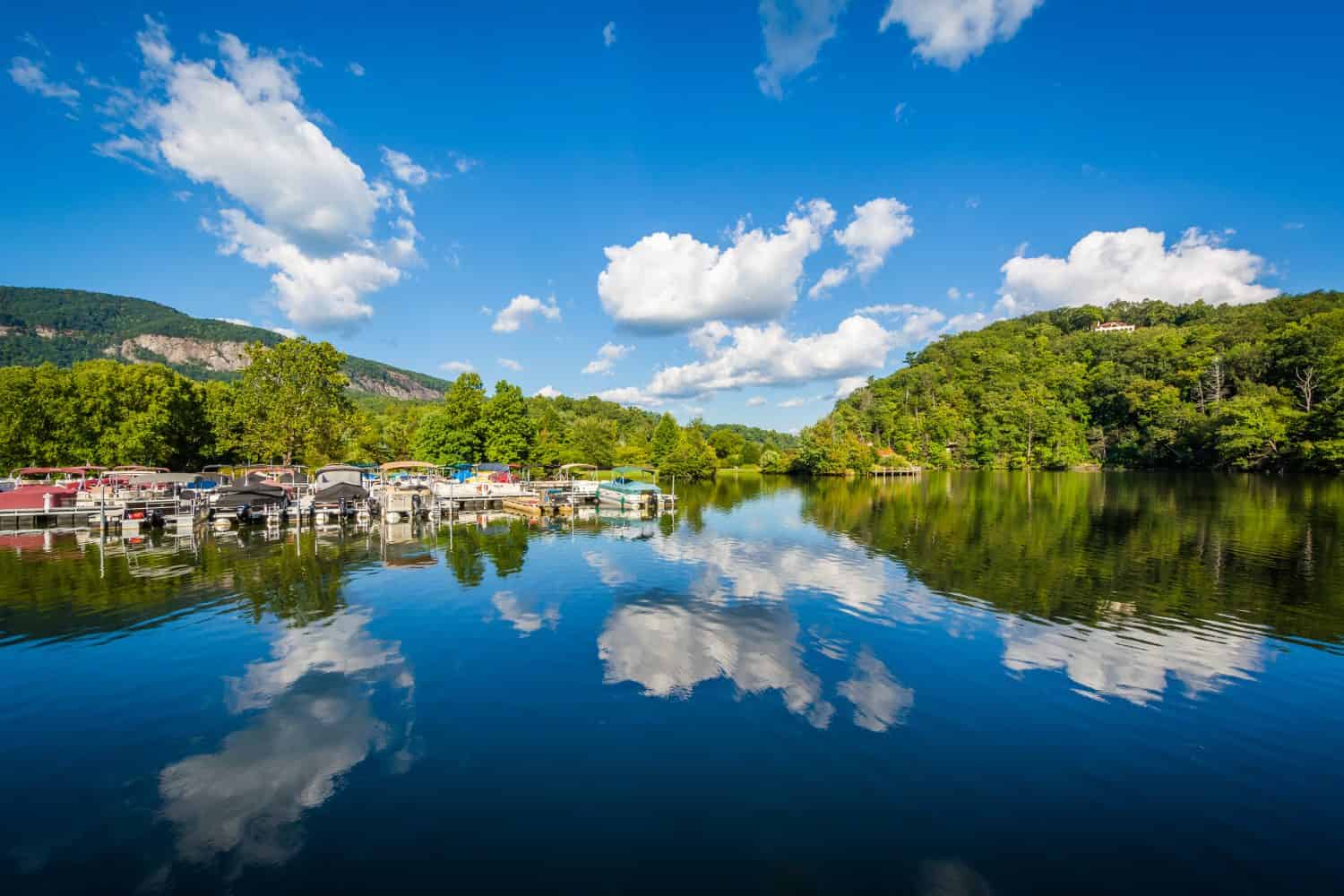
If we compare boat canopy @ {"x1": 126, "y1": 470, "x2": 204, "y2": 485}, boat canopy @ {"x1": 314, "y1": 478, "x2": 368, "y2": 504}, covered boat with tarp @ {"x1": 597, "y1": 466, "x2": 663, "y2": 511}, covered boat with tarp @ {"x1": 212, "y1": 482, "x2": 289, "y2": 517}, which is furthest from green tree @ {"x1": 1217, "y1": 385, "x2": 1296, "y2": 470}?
boat canopy @ {"x1": 126, "y1": 470, "x2": 204, "y2": 485}

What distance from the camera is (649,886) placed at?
5680mm

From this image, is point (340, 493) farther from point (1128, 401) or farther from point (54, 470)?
point (1128, 401)

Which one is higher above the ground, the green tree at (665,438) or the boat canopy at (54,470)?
the green tree at (665,438)

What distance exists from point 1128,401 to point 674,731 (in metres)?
120

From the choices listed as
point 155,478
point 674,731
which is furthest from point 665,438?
point 674,731

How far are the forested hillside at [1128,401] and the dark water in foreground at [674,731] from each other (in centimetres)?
7249

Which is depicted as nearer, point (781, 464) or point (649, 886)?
point (649, 886)

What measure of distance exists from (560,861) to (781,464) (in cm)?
9354

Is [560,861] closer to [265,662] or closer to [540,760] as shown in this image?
[540,760]

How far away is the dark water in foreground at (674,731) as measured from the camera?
239 inches

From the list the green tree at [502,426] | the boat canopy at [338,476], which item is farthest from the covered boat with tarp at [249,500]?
the green tree at [502,426]

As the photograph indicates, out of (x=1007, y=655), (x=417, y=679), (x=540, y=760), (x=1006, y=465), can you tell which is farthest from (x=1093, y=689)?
(x=1006, y=465)

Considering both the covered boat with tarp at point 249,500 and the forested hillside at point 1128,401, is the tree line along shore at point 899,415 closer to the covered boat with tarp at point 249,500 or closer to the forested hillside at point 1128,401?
the forested hillside at point 1128,401

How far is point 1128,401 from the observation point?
324 feet
